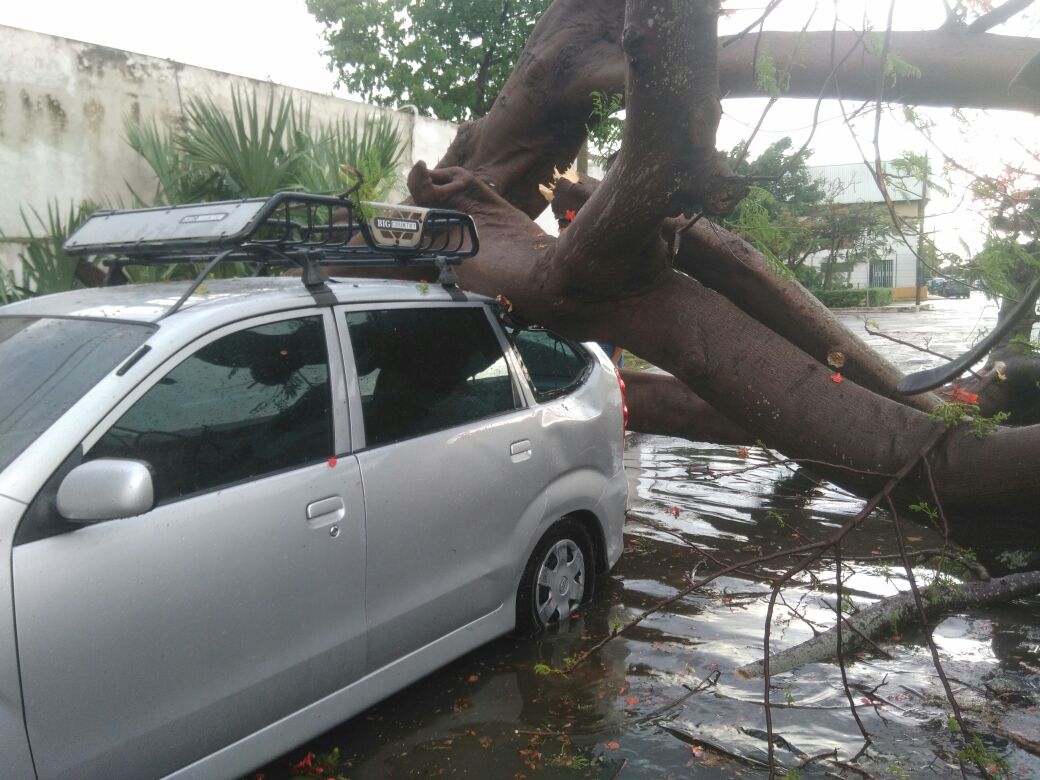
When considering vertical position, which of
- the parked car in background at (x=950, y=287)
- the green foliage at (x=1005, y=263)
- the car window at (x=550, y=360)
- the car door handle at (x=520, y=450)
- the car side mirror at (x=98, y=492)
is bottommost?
the car door handle at (x=520, y=450)

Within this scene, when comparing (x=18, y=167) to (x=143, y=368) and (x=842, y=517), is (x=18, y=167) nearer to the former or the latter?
(x=143, y=368)

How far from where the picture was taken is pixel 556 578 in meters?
4.52

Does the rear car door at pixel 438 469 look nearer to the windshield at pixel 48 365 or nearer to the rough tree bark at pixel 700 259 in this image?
the rough tree bark at pixel 700 259

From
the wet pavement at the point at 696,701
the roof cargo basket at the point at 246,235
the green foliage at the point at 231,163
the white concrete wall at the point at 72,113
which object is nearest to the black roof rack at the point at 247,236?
the roof cargo basket at the point at 246,235

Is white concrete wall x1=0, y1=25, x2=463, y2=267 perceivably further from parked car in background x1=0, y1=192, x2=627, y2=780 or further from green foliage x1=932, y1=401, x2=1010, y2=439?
green foliage x1=932, y1=401, x2=1010, y2=439

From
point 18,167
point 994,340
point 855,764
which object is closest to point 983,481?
point 855,764

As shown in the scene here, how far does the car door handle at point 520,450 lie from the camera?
408 centimetres

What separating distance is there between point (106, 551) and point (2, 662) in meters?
0.37

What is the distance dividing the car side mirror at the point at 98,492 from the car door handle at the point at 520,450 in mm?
1909

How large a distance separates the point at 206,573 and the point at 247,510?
24 centimetres

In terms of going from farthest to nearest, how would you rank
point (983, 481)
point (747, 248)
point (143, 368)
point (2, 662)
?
point (747, 248) < point (983, 481) < point (143, 368) < point (2, 662)

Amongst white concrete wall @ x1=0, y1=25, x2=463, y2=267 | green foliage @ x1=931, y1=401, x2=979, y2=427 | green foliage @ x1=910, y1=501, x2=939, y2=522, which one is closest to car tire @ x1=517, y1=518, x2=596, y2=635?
green foliage @ x1=910, y1=501, x2=939, y2=522

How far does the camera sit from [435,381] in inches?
154

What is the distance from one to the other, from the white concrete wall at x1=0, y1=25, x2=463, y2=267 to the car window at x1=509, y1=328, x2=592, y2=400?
4.98 meters
